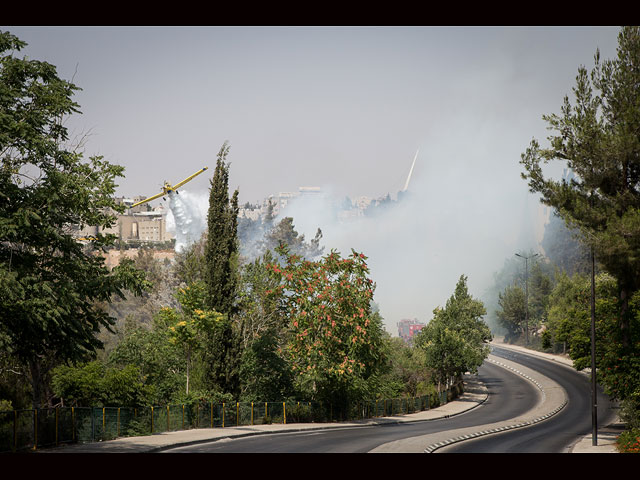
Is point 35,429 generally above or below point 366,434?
above

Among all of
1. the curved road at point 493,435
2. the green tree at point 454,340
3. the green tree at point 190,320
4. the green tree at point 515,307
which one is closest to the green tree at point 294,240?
the green tree at point 515,307

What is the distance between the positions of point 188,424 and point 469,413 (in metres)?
30.6

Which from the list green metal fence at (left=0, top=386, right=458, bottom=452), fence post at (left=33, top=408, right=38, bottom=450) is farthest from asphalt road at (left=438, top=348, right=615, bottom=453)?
fence post at (left=33, top=408, right=38, bottom=450)

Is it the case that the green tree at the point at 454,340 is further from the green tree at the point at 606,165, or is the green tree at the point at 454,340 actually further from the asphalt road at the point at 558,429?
the green tree at the point at 606,165

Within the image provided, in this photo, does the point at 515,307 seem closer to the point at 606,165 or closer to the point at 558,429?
the point at 558,429

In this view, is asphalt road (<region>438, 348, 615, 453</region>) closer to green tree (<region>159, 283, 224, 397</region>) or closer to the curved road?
the curved road

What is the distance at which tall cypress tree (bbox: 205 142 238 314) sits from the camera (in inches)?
1634

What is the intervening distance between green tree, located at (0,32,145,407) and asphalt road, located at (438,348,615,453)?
1656 cm

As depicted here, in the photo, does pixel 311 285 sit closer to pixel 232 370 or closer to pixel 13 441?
pixel 232 370

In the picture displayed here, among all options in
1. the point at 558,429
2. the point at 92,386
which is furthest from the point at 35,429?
the point at 558,429

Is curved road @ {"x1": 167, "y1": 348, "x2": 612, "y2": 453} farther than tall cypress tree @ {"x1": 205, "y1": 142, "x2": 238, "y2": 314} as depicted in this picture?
No

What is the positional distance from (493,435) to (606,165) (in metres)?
16.8

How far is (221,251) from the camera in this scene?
137 ft
